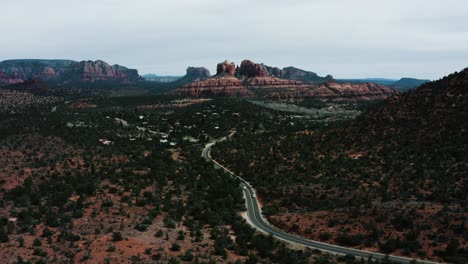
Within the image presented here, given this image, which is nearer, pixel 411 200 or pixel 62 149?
pixel 411 200

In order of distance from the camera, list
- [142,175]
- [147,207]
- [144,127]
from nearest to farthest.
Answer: [147,207] < [142,175] < [144,127]

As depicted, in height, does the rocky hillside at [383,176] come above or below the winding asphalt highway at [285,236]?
above

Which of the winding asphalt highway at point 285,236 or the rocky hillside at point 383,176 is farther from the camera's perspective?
the rocky hillside at point 383,176

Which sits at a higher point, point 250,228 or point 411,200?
point 411,200

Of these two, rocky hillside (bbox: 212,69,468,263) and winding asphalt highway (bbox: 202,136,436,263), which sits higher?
rocky hillside (bbox: 212,69,468,263)

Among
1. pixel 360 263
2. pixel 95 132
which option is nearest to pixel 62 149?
pixel 95 132

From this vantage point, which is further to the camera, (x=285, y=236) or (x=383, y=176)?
(x=383, y=176)

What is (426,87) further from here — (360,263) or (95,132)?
(95,132)

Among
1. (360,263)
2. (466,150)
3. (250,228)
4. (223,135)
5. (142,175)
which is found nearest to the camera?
(360,263)

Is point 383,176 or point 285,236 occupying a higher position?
point 383,176

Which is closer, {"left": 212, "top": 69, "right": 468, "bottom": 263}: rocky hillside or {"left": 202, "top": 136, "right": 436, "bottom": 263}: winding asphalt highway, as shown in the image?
{"left": 202, "top": 136, "right": 436, "bottom": 263}: winding asphalt highway

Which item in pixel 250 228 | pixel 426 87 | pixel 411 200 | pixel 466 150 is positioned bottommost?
pixel 250 228
